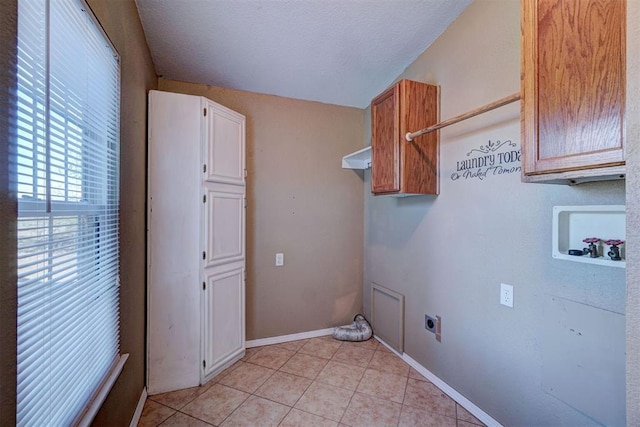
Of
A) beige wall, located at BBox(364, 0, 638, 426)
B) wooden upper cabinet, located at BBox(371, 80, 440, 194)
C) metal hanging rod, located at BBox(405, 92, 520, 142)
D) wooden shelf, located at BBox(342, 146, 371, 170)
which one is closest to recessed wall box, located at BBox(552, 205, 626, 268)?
beige wall, located at BBox(364, 0, 638, 426)

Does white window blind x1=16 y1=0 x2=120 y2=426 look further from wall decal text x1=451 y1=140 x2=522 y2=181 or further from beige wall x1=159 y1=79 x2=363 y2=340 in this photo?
wall decal text x1=451 y1=140 x2=522 y2=181

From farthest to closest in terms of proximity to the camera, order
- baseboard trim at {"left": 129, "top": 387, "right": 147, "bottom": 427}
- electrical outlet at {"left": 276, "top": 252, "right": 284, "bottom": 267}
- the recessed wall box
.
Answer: electrical outlet at {"left": 276, "top": 252, "right": 284, "bottom": 267}, baseboard trim at {"left": 129, "top": 387, "right": 147, "bottom": 427}, the recessed wall box

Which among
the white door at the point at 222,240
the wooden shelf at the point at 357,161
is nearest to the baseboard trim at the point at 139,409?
the white door at the point at 222,240

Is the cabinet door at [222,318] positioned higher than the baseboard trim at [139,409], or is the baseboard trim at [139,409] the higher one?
the cabinet door at [222,318]

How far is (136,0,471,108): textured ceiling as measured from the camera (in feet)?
5.84

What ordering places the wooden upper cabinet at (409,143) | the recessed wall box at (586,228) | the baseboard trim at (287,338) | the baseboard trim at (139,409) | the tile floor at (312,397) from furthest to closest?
1. the baseboard trim at (287,338)
2. the wooden upper cabinet at (409,143)
3. the tile floor at (312,397)
4. the baseboard trim at (139,409)
5. the recessed wall box at (586,228)

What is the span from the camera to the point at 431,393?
2039 millimetres

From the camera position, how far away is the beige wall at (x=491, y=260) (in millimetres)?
1323

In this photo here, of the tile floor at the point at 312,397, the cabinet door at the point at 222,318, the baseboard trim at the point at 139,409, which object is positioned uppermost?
the cabinet door at the point at 222,318

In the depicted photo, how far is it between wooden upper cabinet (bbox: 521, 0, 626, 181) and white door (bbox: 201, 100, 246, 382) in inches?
80.1

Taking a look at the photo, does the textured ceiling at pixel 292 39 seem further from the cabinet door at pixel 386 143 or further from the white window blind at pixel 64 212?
the white window blind at pixel 64 212

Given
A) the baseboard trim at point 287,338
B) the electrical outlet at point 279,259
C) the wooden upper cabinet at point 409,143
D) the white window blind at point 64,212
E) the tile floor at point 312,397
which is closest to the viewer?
the white window blind at point 64,212

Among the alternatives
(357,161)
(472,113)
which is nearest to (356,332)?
(357,161)

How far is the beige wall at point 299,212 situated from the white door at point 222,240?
0.30 metres
